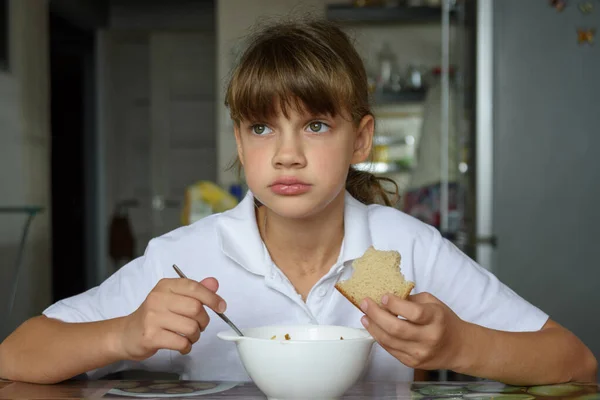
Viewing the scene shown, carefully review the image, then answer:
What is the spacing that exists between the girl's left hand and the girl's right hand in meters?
0.19

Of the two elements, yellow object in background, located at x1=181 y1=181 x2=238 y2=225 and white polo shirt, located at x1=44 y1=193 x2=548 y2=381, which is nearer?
white polo shirt, located at x1=44 y1=193 x2=548 y2=381

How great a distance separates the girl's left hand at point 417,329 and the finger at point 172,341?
21cm

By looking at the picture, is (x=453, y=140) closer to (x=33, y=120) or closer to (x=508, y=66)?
(x=508, y=66)

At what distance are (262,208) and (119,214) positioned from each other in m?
4.91

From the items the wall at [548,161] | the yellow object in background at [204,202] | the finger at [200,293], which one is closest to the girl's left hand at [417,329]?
the finger at [200,293]

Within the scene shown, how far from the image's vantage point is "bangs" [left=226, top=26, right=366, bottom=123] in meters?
1.01

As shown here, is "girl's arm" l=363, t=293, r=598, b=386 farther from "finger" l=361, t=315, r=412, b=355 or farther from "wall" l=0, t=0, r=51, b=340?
"wall" l=0, t=0, r=51, b=340

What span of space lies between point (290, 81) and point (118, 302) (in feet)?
1.40

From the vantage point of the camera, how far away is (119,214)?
234 inches

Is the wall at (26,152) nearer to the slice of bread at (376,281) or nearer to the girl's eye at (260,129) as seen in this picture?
the girl's eye at (260,129)

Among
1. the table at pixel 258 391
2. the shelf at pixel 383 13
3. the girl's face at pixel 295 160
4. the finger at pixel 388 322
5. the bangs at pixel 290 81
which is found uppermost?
the shelf at pixel 383 13

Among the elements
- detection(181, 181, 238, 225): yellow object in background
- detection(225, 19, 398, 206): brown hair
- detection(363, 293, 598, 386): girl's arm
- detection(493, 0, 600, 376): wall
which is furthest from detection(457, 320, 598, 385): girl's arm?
detection(181, 181, 238, 225): yellow object in background

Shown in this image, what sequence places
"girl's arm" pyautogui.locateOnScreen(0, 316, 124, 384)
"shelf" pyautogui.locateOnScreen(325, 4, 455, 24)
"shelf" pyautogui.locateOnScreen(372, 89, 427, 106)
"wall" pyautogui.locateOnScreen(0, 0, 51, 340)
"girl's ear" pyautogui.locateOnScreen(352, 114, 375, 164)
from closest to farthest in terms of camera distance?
"girl's arm" pyautogui.locateOnScreen(0, 316, 124, 384), "girl's ear" pyautogui.locateOnScreen(352, 114, 375, 164), "wall" pyautogui.locateOnScreen(0, 0, 51, 340), "shelf" pyautogui.locateOnScreen(325, 4, 455, 24), "shelf" pyautogui.locateOnScreen(372, 89, 427, 106)

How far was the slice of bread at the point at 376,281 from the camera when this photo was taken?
80 cm
